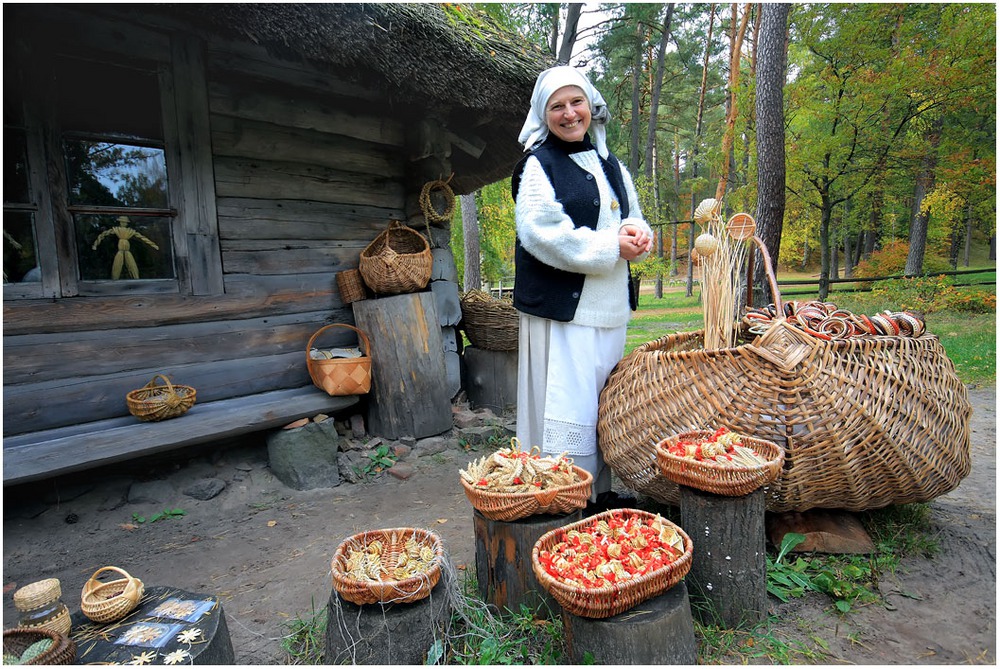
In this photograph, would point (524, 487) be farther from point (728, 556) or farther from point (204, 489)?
point (204, 489)

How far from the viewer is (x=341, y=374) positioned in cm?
355

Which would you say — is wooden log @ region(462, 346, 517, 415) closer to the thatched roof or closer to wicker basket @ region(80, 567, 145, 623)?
the thatched roof

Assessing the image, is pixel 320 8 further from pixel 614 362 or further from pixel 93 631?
pixel 93 631

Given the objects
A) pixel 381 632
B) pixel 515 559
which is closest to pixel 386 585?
pixel 381 632

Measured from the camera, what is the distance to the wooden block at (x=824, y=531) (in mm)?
2176

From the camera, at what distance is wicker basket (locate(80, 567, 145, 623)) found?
1520 millimetres

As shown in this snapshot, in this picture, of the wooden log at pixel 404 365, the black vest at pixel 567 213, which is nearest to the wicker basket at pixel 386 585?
the black vest at pixel 567 213

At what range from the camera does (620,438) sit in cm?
224

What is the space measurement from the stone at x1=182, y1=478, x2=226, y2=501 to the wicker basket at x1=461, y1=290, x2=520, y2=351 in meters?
2.39

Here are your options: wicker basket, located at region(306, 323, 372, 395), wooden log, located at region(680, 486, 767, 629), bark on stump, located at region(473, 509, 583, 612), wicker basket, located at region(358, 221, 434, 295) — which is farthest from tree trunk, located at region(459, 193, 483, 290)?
wooden log, located at region(680, 486, 767, 629)

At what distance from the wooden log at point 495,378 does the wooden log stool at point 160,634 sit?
3.30 meters

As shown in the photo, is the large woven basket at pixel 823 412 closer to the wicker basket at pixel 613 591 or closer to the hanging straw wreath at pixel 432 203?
the wicker basket at pixel 613 591

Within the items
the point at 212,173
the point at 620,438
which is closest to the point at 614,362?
the point at 620,438

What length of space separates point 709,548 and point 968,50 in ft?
31.5
